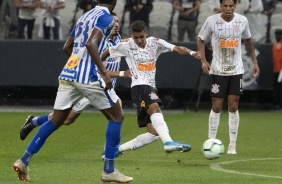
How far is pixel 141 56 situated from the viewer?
12.8 metres

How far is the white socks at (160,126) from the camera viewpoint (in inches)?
472

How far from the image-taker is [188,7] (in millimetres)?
23891

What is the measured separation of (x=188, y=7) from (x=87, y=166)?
12280 millimetres

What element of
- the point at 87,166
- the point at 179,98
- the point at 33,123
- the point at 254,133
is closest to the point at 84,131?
the point at 254,133

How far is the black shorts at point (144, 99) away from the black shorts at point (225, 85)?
168cm

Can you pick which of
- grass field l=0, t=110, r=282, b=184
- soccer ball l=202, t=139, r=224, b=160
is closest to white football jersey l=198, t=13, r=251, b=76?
grass field l=0, t=110, r=282, b=184

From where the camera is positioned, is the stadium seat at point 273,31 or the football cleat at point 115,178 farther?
the stadium seat at point 273,31

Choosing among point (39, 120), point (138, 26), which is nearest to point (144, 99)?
point (138, 26)

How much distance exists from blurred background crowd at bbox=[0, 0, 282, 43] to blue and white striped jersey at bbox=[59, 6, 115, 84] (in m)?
13.5

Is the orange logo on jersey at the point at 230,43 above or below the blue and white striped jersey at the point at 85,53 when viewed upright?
below

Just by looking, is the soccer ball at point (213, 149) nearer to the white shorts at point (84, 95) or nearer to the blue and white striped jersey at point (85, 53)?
the white shorts at point (84, 95)

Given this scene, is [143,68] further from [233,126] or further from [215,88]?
[233,126]

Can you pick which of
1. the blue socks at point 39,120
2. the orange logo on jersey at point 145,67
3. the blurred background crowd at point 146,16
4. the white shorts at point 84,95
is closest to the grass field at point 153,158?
the blue socks at point 39,120

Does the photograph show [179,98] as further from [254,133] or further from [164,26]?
[254,133]
